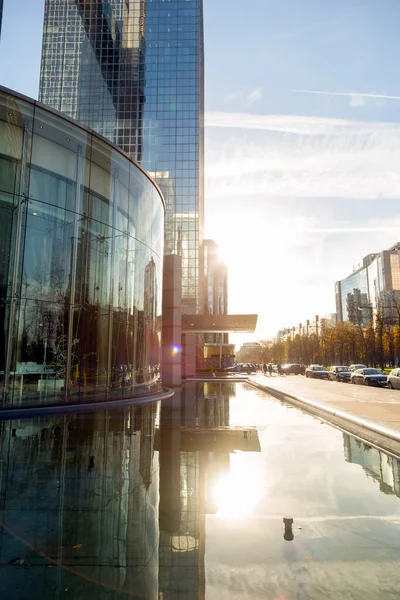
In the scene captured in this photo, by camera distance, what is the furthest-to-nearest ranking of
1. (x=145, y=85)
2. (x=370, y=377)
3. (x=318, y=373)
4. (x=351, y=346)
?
(x=351, y=346)
(x=145, y=85)
(x=318, y=373)
(x=370, y=377)

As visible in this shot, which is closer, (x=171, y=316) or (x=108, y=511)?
(x=108, y=511)

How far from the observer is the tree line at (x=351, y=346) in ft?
244

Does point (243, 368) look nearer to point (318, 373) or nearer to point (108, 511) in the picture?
point (318, 373)

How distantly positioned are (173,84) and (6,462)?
88.4m

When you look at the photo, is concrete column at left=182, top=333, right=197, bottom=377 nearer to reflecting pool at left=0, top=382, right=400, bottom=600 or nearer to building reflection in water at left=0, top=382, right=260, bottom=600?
building reflection in water at left=0, top=382, right=260, bottom=600

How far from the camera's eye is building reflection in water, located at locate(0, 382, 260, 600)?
3.45m

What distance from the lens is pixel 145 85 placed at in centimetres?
8462

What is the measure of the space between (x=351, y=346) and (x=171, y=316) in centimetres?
6573

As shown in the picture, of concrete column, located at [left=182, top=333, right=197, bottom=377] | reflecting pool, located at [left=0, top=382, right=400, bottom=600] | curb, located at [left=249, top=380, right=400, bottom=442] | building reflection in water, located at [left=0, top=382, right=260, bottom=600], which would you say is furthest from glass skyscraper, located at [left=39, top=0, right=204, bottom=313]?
reflecting pool, located at [left=0, top=382, right=400, bottom=600]

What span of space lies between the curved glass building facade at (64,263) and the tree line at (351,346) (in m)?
48.8

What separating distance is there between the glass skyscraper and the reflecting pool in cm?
6865

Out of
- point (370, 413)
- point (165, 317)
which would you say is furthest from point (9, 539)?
point (165, 317)

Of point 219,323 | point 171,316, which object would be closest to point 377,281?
point 219,323

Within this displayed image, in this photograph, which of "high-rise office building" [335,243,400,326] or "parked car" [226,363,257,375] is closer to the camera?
"parked car" [226,363,257,375]
